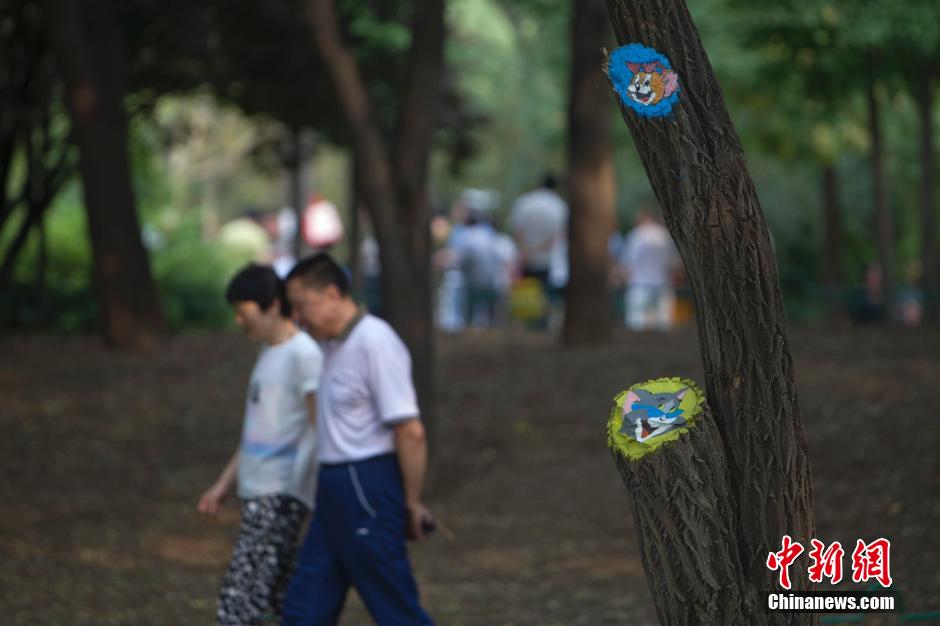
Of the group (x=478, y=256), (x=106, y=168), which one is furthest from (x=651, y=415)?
(x=478, y=256)

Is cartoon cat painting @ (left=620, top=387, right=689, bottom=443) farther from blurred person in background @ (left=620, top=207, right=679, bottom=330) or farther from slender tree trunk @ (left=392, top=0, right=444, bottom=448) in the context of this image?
blurred person in background @ (left=620, top=207, right=679, bottom=330)

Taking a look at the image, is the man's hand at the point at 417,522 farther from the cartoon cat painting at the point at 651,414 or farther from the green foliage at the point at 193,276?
the green foliage at the point at 193,276

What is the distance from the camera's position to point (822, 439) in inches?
466

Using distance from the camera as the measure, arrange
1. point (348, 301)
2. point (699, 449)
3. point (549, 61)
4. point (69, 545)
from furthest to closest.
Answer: point (549, 61), point (69, 545), point (348, 301), point (699, 449)

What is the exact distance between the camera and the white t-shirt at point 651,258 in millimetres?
20156

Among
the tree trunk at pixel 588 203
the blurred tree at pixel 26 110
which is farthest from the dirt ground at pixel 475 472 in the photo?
Result: the blurred tree at pixel 26 110

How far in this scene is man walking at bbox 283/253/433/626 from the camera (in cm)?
630

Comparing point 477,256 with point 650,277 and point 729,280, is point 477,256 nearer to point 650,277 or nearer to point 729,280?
point 650,277

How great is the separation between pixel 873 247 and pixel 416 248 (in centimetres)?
2853

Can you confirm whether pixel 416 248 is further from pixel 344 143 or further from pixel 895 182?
pixel 895 182

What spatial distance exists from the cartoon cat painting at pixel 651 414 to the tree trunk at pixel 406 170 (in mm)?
6332

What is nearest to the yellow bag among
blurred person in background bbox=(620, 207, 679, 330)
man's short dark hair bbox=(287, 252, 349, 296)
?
blurred person in background bbox=(620, 207, 679, 330)

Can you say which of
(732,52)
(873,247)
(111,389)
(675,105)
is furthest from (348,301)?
(873,247)

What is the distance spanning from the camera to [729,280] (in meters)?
4.77
